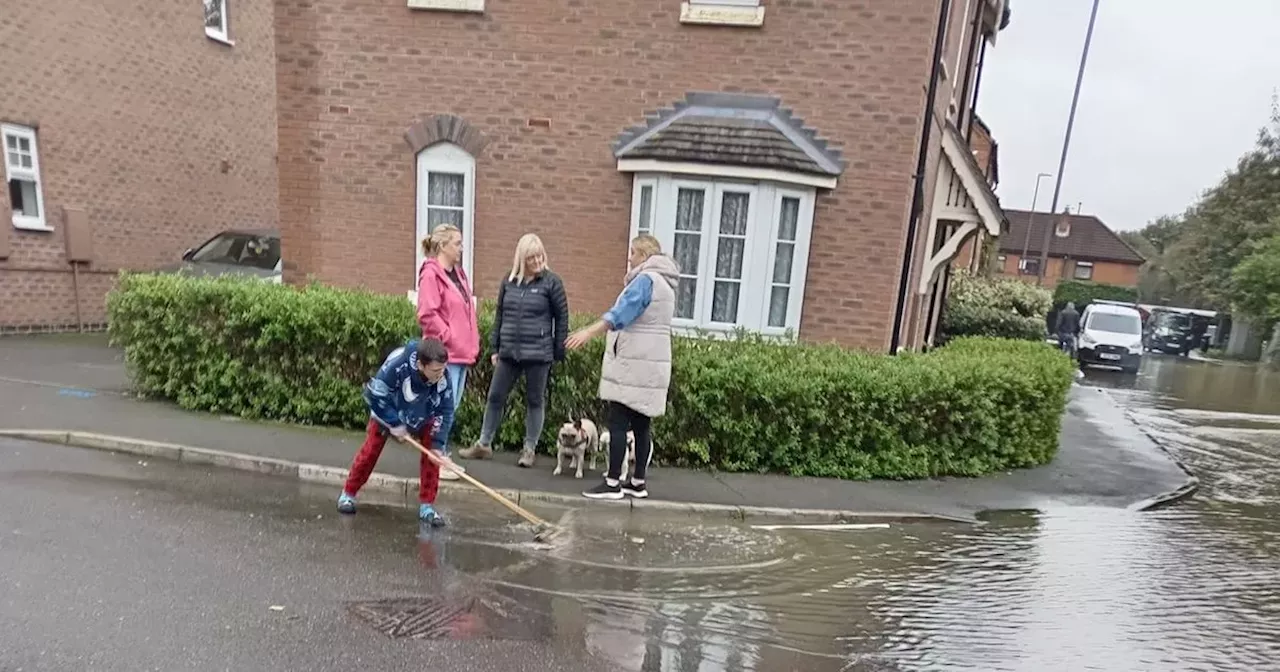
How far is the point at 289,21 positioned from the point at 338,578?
733cm

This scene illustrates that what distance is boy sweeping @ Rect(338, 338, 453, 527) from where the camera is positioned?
15.0 feet

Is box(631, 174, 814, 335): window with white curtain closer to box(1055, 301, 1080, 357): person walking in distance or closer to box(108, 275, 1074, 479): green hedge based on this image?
box(108, 275, 1074, 479): green hedge

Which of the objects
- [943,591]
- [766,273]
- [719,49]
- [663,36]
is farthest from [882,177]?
[943,591]

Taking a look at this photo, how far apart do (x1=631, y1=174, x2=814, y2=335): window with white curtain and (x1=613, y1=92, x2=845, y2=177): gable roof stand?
269 millimetres

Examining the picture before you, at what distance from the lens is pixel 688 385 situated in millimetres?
6102

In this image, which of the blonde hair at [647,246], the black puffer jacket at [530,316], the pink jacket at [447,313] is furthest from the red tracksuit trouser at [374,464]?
the blonde hair at [647,246]

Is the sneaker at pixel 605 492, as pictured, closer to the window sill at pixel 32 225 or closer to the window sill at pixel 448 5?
the window sill at pixel 448 5

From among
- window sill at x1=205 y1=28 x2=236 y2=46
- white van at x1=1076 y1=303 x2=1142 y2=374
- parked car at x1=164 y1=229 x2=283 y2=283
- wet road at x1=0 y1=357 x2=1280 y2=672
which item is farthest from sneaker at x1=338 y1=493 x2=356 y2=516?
white van at x1=1076 y1=303 x2=1142 y2=374

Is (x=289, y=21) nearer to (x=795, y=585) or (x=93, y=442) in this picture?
(x=93, y=442)

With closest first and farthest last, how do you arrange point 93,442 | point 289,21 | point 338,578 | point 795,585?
point 338,578, point 795,585, point 93,442, point 289,21

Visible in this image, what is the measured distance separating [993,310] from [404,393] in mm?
14339

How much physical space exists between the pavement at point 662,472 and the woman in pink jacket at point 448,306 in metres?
0.80

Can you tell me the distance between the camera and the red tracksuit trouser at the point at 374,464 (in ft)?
16.0

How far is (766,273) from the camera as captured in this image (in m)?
8.38
